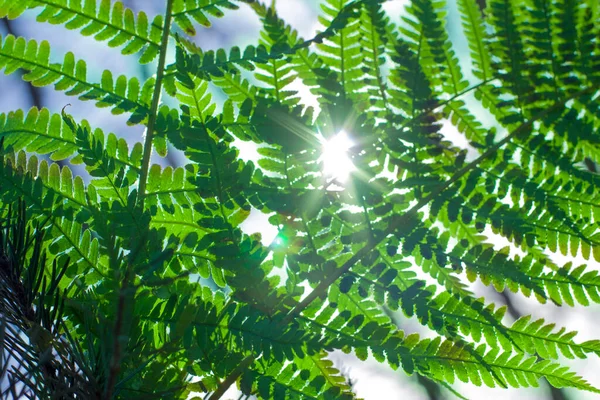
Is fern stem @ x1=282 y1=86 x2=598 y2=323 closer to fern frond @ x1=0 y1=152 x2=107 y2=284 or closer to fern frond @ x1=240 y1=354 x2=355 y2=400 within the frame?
fern frond @ x1=240 y1=354 x2=355 y2=400

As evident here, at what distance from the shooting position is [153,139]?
785mm

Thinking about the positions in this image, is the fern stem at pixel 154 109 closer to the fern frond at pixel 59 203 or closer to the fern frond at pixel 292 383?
the fern frond at pixel 59 203

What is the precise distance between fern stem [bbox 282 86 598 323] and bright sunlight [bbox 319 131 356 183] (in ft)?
0.37

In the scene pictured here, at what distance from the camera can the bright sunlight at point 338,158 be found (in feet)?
2.63

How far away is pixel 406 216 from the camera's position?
84 cm

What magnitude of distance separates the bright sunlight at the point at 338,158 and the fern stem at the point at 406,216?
113 mm

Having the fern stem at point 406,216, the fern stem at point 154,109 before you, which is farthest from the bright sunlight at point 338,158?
the fern stem at point 154,109

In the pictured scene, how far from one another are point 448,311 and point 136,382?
451 mm

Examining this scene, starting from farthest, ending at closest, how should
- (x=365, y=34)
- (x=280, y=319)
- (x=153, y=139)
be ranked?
(x=365, y=34) < (x=153, y=139) < (x=280, y=319)

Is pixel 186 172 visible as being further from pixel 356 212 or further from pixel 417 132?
pixel 417 132

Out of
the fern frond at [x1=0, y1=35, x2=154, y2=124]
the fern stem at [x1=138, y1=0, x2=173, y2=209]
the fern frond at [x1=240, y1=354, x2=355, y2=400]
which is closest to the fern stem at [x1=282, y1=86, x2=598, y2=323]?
the fern frond at [x1=240, y1=354, x2=355, y2=400]

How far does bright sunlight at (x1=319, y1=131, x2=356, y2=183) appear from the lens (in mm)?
801

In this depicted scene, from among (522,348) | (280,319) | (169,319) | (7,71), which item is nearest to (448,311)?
(522,348)

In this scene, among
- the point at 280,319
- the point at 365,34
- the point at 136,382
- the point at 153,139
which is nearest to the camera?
the point at 136,382
